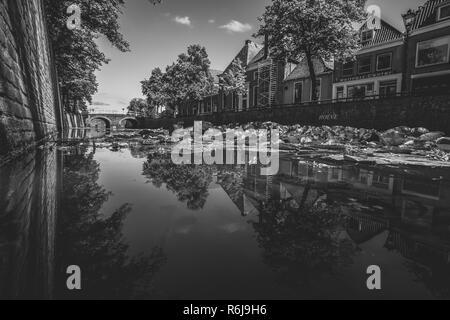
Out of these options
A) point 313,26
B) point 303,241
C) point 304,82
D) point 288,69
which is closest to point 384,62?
point 304,82

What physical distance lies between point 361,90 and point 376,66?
7.84 ft

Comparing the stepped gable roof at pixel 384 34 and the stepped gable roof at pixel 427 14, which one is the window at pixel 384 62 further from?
the stepped gable roof at pixel 427 14

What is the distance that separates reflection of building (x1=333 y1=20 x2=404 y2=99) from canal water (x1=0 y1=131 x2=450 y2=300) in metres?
22.4

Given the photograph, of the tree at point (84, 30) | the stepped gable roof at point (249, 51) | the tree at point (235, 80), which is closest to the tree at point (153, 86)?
the tree at point (235, 80)

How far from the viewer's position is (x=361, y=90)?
24.7m

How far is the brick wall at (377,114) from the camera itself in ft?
42.1

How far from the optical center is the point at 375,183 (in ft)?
11.0

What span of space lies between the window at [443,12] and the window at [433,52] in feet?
4.89

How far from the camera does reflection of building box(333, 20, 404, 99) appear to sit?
72.0 feet

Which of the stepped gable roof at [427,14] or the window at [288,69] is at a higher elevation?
the stepped gable roof at [427,14]

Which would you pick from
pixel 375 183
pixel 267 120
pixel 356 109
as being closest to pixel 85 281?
pixel 375 183

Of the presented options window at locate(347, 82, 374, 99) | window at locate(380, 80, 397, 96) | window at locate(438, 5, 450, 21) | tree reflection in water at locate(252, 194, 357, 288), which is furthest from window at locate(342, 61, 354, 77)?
tree reflection in water at locate(252, 194, 357, 288)

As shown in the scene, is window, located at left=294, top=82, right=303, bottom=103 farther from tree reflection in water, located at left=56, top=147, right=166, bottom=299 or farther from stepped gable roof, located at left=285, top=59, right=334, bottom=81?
tree reflection in water, located at left=56, top=147, right=166, bottom=299

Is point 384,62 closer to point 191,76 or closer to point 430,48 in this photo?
point 430,48
